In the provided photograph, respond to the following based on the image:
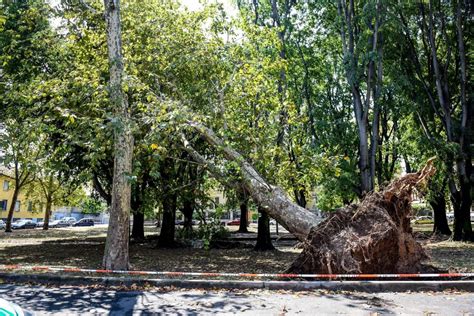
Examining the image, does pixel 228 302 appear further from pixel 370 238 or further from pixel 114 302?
pixel 370 238

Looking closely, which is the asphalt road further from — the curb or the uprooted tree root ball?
the uprooted tree root ball

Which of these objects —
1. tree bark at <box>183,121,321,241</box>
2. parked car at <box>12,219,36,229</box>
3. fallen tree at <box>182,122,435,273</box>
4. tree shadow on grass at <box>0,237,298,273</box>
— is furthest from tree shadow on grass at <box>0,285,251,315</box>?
parked car at <box>12,219,36,229</box>

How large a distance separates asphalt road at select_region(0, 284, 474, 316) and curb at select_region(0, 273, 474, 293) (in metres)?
0.24

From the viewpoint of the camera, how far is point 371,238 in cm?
866

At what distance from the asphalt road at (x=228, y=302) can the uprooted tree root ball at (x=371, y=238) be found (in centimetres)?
114

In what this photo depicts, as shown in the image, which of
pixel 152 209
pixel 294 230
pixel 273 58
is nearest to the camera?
pixel 294 230

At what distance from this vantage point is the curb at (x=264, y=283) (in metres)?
7.81

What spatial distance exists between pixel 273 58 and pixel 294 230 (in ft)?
28.2

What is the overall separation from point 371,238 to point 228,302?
3431 mm

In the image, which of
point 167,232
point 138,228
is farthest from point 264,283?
point 138,228

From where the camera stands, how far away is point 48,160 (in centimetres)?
1128

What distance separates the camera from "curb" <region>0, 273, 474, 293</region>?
781cm

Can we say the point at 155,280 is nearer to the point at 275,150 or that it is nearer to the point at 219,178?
the point at 219,178

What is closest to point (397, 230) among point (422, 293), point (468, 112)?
point (422, 293)
